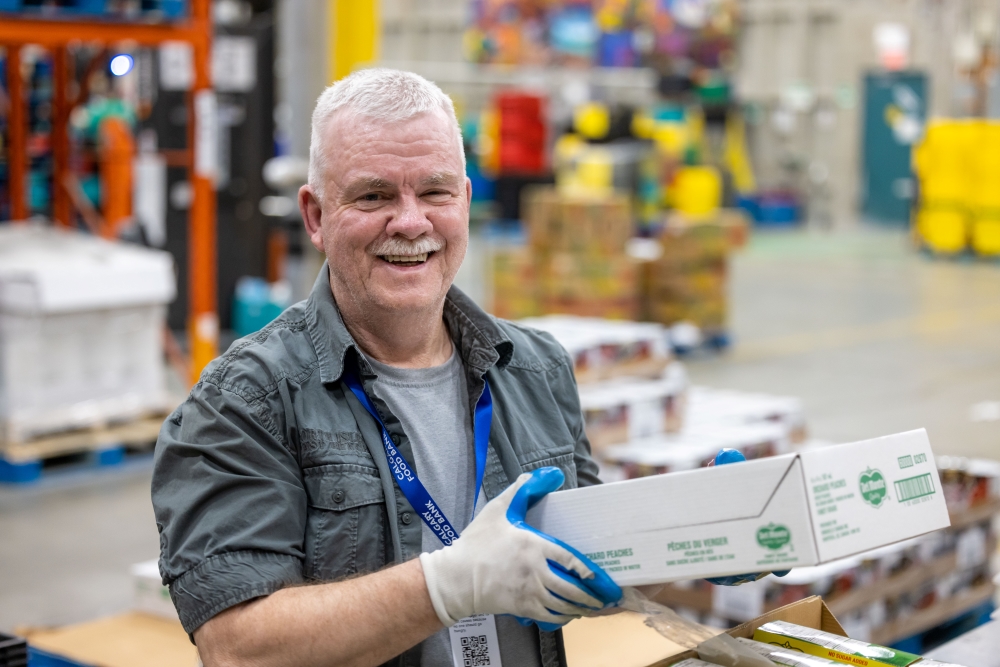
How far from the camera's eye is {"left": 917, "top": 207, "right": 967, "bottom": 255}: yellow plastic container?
53.0ft

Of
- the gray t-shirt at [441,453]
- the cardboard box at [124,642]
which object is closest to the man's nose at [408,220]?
the gray t-shirt at [441,453]

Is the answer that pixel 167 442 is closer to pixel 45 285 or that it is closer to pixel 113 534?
pixel 113 534

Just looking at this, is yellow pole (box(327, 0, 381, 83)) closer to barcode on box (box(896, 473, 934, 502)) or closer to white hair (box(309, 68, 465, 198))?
white hair (box(309, 68, 465, 198))

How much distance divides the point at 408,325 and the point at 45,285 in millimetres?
4659

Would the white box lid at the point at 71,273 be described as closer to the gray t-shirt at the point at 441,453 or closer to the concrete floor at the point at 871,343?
the concrete floor at the point at 871,343

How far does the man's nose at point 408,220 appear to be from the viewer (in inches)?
76.1

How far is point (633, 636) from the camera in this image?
294cm

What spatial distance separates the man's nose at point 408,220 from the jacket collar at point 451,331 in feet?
0.59

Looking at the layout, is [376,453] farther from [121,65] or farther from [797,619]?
[121,65]

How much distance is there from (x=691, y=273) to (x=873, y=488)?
8591 millimetres

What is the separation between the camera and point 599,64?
78.3 feet

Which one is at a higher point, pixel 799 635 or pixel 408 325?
pixel 408 325

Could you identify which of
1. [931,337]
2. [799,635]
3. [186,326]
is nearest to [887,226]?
[931,337]

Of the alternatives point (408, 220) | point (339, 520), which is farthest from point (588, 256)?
point (339, 520)
